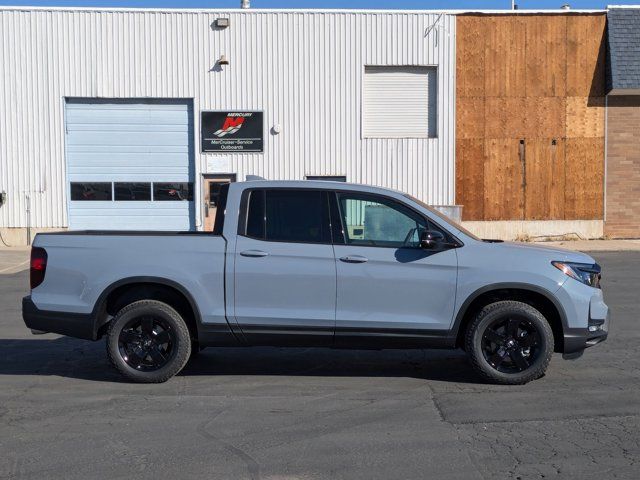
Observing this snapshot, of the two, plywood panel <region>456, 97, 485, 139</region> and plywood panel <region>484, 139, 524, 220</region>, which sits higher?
plywood panel <region>456, 97, 485, 139</region>

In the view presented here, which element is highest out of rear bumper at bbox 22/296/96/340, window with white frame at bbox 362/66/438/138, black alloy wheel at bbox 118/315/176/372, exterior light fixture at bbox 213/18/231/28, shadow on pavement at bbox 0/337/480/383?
exterior light fixture at bbox 213/18/231/28

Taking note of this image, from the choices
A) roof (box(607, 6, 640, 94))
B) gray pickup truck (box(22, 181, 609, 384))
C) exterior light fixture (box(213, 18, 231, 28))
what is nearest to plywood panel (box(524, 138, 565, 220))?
roof (box(607, 6, 640, 94))

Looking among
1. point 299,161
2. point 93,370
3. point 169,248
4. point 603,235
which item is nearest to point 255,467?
point 169,248

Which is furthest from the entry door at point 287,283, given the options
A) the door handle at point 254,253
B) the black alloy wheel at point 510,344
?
the black alloy wheel at point 510,344

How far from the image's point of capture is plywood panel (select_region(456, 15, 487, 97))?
82.8ft

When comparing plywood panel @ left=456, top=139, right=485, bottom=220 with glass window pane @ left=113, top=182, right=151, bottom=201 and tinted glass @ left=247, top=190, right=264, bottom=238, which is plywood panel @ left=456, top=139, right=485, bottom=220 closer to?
glass window pane @ left=113, top=182, right=151, bottom=201

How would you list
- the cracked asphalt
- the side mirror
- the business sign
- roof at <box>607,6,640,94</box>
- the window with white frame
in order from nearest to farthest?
the cracked asphalt → the side mirror → roof at <box>607,6,640,94</box> → the business sign → the window with white frame

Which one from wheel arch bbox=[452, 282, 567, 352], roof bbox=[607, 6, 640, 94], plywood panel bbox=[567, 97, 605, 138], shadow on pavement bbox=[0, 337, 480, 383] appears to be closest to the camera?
wheel arch bbox=[452, 282, 567, 352]

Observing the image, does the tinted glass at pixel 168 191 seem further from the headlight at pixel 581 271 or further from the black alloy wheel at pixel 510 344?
the headlight at pixel 581 271

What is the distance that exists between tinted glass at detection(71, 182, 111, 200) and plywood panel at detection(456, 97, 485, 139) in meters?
11.8

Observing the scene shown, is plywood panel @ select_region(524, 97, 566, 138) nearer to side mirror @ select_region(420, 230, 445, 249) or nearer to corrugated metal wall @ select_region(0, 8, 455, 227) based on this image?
corrugated metal wall @ select_region(0, 8, 455, 227)

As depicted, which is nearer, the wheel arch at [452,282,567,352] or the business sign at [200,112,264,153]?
the wheel arch at [452,282,567,352]

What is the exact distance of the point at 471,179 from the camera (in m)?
25.5

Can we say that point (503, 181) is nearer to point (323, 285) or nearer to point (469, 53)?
point (469, 53)
